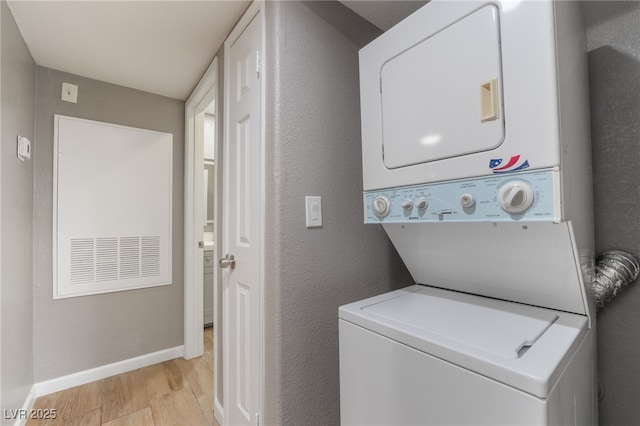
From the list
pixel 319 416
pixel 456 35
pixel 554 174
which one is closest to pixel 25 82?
pixel 456 35

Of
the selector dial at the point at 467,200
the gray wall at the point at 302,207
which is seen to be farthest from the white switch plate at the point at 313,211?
the selector dial at the point at 467,200

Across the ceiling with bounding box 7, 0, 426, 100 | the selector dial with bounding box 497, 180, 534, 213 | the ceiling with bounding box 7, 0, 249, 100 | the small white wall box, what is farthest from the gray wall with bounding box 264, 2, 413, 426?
the small white wall box

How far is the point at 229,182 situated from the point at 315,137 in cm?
62

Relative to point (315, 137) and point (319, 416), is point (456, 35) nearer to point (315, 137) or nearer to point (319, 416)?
point (315, 137)

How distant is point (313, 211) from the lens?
123 centimetres

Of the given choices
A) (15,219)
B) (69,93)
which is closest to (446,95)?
(15,219)

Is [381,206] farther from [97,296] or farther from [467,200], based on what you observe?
[97,296]

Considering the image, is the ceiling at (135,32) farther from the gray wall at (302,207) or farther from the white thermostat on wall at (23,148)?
the white thermostat on wall at (23,148)

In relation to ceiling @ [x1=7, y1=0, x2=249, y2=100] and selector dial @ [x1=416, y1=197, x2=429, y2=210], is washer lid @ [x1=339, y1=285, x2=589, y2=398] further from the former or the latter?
ceiling @ [x1=7, y1=0, x2=249, y2=100]

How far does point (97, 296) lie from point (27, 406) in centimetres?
71

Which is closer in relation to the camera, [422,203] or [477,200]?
[477,200]

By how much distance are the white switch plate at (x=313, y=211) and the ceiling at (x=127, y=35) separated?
3.51 ft

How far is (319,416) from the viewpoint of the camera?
1.21 metres

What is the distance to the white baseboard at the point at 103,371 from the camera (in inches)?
78.1
